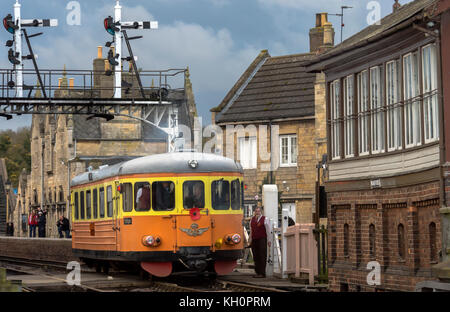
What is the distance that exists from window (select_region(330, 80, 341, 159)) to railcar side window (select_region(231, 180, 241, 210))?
3209mm

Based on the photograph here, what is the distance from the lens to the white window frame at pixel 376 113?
19984 mm

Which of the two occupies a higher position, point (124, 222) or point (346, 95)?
point (346, 95)

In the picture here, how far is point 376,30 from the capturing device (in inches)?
854

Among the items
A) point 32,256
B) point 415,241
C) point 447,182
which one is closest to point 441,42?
point 447,182

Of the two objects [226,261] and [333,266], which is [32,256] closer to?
[226,261]

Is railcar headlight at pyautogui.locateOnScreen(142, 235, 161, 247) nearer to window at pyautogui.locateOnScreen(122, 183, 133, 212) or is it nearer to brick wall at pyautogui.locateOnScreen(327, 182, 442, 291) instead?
window at pyautogui.locateOnScreen(122, 183, 133, 212)

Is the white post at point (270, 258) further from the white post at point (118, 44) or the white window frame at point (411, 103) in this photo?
the white post at point (118, 44)

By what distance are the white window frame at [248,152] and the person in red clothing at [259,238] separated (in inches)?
778

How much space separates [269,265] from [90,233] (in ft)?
15.9

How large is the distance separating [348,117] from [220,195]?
4349mm

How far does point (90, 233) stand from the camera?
1094 inches

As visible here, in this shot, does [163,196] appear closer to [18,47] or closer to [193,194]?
[193,194]

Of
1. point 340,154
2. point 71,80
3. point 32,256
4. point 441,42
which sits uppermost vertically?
point 71,80

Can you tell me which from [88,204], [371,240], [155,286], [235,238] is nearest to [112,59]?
Answer: [88,204]
